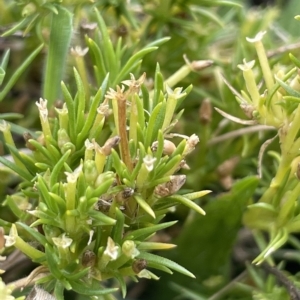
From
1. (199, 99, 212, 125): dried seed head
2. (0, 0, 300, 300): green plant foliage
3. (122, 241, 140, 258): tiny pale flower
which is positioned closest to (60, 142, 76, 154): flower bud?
(0, 0, 300, 300): green plant foliage

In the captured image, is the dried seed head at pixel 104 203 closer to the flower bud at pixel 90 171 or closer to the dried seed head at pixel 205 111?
the flower bud at pixel 90 171

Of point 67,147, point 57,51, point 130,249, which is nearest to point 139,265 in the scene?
point 130,249

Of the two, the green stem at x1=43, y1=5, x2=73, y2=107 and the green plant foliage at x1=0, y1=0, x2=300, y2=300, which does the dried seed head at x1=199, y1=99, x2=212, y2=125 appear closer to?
the green plant foliage at x1=0, y1=0, x2=300, y2=300

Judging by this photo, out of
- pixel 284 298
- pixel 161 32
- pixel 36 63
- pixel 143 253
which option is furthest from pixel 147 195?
pixel 36 63

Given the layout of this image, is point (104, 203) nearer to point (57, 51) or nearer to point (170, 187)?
point (170, 187)

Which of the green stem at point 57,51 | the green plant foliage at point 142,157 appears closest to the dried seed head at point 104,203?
the green plant foliage at point 142,157
